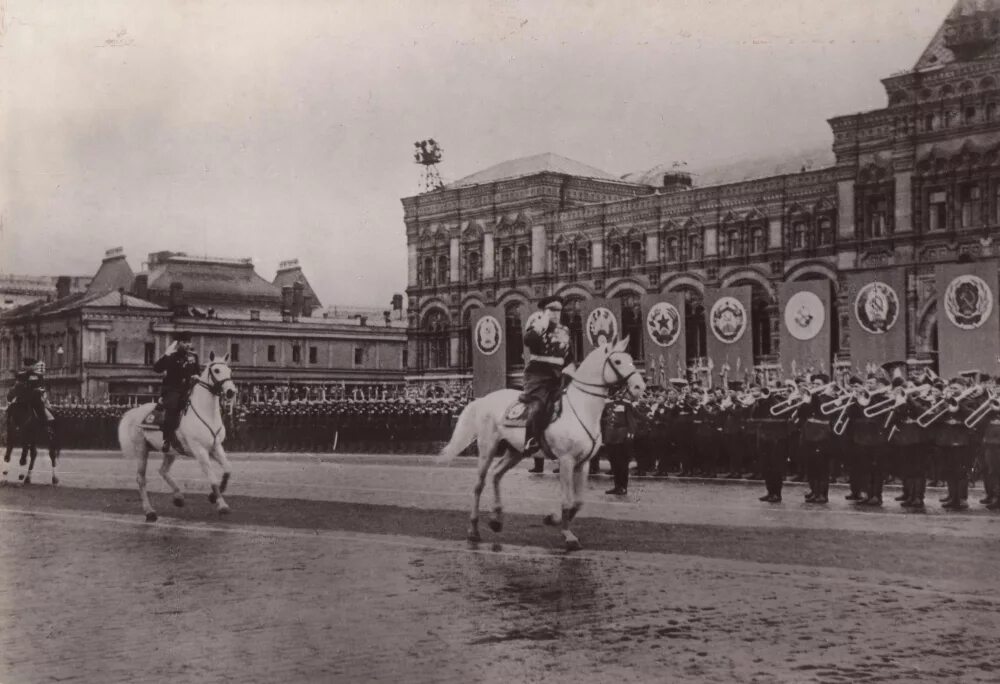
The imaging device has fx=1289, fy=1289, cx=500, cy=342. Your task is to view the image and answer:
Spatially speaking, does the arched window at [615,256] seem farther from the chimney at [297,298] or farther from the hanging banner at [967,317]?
the hanging banner at [967,317]

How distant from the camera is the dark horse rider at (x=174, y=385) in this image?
14461mm

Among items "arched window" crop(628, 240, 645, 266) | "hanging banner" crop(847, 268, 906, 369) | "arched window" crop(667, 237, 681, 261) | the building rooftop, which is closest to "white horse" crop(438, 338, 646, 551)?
"hanging banner" crop(847, 268, 906, 369)

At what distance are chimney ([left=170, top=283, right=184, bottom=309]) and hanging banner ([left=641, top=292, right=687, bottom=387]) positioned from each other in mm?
13430

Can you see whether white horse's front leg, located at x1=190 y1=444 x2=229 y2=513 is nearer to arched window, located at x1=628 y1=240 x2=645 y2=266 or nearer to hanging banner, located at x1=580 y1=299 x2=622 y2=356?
hanging banner, located at x1=580 y1=299 x2=622 y2=356

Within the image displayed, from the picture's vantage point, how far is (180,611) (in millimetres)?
8320

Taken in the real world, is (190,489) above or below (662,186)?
below

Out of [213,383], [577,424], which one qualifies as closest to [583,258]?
[213,383]

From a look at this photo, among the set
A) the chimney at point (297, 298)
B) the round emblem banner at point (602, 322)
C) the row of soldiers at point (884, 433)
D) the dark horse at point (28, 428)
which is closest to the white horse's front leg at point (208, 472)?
the dark horse at point (28, 428)

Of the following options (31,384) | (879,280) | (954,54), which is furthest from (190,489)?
(954,54)

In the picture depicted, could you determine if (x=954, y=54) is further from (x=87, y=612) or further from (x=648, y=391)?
(x=87, y=612)

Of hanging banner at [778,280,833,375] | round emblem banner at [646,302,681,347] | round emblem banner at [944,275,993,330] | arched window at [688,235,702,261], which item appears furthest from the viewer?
arched window at [688,235,702,261]

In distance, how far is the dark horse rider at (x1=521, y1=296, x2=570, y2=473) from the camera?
38.7ft

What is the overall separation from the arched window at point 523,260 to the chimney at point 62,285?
2553 centimetres

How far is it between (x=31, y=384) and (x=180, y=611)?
499 inches
